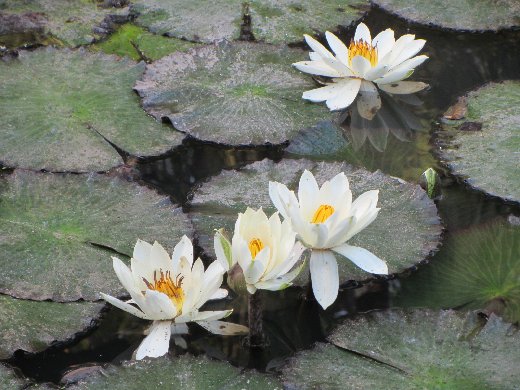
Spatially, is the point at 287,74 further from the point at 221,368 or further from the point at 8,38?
the point at 221,368

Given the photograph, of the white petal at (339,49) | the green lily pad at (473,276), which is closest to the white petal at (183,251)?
the green lily pad at (473,276)

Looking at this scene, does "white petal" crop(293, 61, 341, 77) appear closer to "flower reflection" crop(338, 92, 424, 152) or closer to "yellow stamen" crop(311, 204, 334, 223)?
"flower reflection" crop(338, 92, 424, 152)

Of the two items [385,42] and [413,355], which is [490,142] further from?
[413,355]

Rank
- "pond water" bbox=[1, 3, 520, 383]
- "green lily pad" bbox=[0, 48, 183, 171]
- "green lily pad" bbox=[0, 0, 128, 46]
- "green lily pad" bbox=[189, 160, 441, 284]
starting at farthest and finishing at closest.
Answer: "green lily pad" bbox=[0, 0, 128, 46] → "green lily pad" bbox=[0, 48, 183, 171] → "green lily pad" bbox=[189, 160, 441, 284] → "pond water" bbox=[1, 3, 520, 383]

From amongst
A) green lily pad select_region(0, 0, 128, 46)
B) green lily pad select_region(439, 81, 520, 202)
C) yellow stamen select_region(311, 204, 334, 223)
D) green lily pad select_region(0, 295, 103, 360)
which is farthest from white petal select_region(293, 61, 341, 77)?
green lily pad select_region(0, 295, 103, 360)

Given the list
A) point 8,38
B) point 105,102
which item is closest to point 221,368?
point 105,102

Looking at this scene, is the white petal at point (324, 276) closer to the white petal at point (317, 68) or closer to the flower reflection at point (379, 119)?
the flower reflection at point (379, 119)
